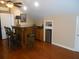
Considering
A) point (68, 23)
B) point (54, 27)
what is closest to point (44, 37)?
point (54, 27)

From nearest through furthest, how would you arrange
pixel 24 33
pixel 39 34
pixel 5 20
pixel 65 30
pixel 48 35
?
pixel 65 30 < pixel 24 33 < pixel 48 35 < pixel 39 34 < pixel 5 20

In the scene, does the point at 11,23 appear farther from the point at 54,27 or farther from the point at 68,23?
the point at 68,23

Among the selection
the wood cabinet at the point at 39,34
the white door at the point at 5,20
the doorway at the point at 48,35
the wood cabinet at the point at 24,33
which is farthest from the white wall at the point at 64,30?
the white door at the point at 5,20

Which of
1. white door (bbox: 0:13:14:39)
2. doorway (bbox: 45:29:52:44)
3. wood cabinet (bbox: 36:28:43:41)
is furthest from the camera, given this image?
white door (bbox: 0:13:14:39)

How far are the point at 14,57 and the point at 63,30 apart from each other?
9.40 feet

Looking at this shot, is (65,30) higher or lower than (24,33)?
higher

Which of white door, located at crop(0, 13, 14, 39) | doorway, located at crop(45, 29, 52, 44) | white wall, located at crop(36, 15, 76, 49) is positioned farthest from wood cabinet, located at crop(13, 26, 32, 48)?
white door, located at crop(0, 13, 14, 39)

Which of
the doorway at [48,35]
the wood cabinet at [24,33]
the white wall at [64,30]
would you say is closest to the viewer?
the white wall at [64,30]

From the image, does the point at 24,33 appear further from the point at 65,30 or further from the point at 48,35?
the point at 65,30

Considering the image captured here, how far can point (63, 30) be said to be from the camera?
5.28m

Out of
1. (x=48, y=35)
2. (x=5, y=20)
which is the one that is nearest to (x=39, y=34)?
(x=48, y=35)

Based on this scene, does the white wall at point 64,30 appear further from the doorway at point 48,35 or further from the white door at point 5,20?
the white door at point 5,20

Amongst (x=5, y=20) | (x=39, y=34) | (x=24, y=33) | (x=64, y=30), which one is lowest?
(x=39, y=34)

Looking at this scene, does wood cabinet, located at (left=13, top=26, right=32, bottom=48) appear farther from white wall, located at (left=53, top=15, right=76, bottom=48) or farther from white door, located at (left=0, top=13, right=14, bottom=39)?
white door, located at (left=0, top=13, right=14, bottom=39)
